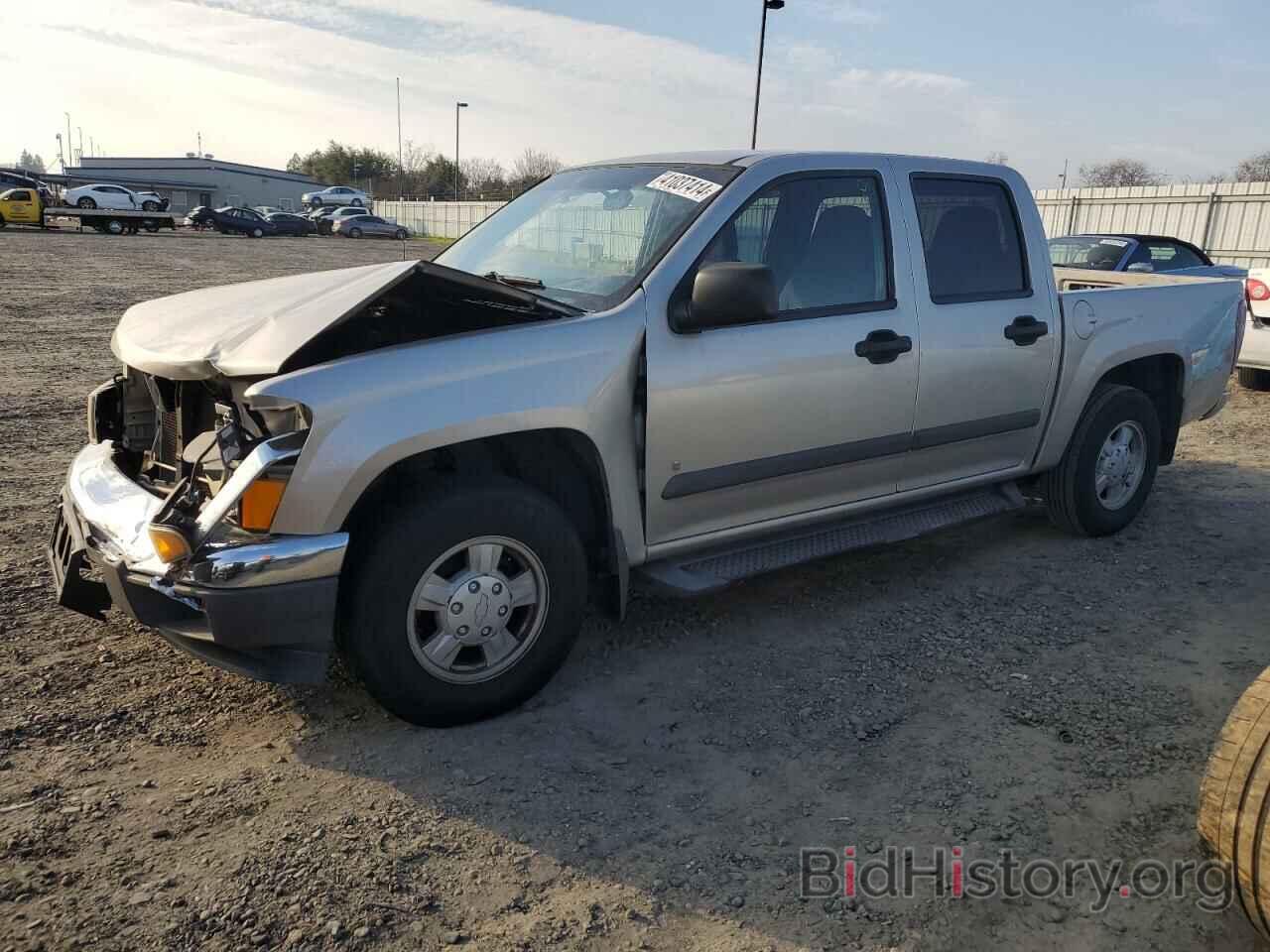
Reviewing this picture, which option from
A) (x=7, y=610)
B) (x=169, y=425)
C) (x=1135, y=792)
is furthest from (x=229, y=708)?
(x=1135, y=792)

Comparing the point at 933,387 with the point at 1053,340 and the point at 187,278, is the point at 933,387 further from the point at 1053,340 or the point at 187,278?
the point at 187,278

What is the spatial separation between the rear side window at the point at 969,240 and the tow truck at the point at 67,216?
1520 inches

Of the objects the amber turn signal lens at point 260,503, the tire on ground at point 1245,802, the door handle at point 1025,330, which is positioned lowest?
the tire on ground at point 1245,802

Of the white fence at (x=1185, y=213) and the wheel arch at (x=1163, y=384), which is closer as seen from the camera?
the wheel arch at (x=1163, y=384)

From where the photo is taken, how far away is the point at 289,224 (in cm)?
4516

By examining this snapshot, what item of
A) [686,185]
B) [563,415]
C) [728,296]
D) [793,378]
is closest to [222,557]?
[563,415]

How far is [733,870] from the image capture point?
259 centimetres

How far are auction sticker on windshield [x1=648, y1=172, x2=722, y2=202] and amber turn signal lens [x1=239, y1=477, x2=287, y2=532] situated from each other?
192 centimetres

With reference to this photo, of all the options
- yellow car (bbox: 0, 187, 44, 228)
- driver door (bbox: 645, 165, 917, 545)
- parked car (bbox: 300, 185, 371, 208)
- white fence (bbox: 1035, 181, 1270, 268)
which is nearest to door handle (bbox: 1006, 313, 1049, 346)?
driver door (bbox: 645, 165, 917, 545)

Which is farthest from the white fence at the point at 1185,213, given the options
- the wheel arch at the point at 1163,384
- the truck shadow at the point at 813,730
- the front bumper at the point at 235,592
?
the front bumper at the point at 235,592

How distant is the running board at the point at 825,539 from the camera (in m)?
3.63

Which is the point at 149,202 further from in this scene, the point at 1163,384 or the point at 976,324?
the point at 976,324

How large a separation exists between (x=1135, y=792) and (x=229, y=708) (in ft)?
9.79

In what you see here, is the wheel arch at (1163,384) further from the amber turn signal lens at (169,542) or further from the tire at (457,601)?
the amber turn signal lens at (169,542)
